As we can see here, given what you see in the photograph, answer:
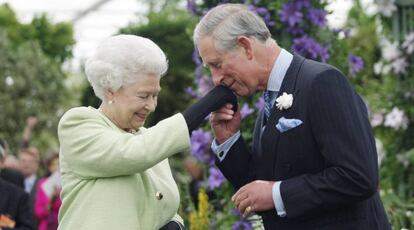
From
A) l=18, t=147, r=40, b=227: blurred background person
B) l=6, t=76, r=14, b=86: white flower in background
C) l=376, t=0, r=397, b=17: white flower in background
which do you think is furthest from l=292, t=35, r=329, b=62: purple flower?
l=6, t=76, r=14, b=86: white flower in background

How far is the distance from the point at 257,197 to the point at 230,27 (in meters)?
0.61

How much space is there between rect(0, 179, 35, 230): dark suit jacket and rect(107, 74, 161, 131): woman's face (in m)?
2.80

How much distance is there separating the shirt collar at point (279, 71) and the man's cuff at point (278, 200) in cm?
37

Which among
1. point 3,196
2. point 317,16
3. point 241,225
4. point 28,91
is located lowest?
point 28,91

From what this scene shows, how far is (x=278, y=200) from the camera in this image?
292 cm

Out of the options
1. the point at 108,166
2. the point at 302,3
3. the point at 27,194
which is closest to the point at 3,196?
the point at 27,194

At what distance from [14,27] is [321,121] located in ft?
50.2

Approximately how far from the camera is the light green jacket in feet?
9.32

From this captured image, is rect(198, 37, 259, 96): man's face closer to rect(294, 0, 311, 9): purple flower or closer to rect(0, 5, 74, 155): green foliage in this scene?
rect(294, 0, 311, 9): purple flower

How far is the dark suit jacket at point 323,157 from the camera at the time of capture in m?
2.80

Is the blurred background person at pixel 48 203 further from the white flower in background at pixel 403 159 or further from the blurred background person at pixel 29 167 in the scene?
the white flower in background at pixel 403 159

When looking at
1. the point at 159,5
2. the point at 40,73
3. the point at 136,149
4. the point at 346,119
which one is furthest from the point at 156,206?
the point at 159,5

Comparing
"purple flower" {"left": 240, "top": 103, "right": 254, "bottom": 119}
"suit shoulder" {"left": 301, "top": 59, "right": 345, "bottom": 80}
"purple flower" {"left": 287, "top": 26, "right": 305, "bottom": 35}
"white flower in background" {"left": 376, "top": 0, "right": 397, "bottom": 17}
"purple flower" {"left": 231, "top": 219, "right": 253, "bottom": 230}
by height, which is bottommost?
"purple flower" {"left": 231, "top": 219, "right": 253, "bottom": 230}

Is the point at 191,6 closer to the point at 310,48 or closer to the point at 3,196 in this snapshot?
the point at 310,48
